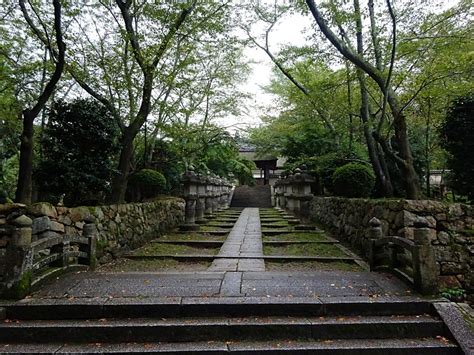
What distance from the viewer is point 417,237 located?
4227 millimetres

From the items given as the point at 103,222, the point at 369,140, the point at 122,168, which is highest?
the point at 369,140

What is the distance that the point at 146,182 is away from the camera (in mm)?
11016

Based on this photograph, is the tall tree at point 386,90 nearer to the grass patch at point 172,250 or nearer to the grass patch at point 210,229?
the grass patch at point 172,250

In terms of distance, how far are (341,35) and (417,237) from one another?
6125 mm

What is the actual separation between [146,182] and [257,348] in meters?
8.61

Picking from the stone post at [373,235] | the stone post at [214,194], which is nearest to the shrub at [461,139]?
the stone post at [373,235]

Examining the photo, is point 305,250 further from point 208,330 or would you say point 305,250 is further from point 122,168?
point 122,168

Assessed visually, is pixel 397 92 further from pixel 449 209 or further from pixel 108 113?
pixel 108 113

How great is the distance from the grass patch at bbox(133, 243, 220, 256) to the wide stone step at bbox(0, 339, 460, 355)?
3700 mm

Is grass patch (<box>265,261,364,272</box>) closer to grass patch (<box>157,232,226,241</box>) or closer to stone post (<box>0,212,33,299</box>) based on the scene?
grass patch (<box>157,232,226,241</box>)

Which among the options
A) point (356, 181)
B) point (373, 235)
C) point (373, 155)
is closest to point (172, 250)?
point (373, 235)

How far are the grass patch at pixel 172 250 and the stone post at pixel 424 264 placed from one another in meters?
4.17

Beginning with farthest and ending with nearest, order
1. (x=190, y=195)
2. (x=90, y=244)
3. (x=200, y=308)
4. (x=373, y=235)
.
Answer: (x=190, y=195), (x=373, y=235), (x=90, y=244), (x=200, y=308)

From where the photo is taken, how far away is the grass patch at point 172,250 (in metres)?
7.12
